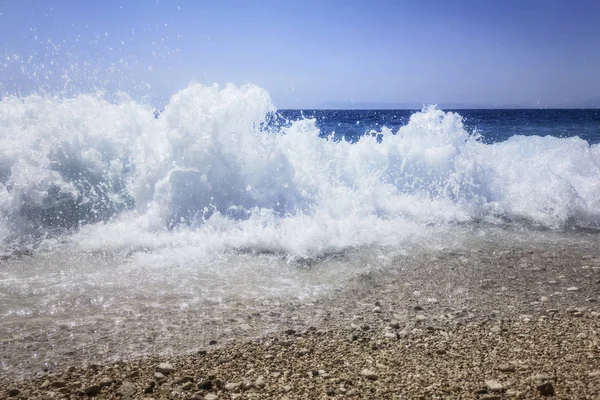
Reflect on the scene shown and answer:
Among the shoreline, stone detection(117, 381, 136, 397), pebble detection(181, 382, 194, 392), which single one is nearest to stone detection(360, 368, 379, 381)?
the shoreline

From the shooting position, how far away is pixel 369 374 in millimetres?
3139

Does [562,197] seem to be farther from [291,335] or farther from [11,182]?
[11,182]

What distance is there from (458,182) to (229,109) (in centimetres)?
557

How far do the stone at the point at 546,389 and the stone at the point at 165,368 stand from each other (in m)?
2.70

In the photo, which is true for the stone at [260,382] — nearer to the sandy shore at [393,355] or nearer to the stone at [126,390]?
the sandy shore at [393,355]

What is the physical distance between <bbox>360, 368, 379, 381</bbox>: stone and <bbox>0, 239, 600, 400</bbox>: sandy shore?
1cm

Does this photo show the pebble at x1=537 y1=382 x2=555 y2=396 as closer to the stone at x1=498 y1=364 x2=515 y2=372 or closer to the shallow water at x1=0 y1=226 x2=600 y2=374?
the stone at x1=498 y1=364 x2=515 y2=372

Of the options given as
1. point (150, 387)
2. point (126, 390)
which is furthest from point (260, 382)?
point (126, 390)

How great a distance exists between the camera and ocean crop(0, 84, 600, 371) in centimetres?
439

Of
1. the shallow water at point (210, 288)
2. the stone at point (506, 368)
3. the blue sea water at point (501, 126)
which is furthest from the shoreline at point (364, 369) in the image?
the blue sea water at point (501, 126)

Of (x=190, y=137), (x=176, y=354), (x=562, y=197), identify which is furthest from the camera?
(x=562, y=197)

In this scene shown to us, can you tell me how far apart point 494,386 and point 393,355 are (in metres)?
0.83

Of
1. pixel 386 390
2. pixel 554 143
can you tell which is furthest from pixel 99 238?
pixel 554 143

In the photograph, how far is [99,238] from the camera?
22.3 ft
